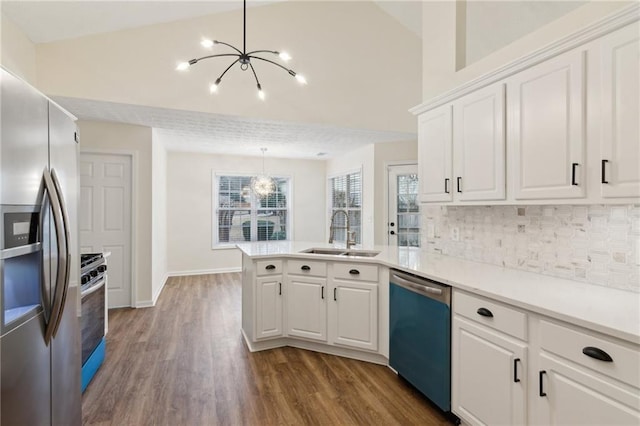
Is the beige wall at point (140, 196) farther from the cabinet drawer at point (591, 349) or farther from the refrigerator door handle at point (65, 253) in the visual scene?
the cabinet drawer at point (591, 349)

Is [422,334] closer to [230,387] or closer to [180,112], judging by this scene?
[230,387]

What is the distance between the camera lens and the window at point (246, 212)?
6.91 metres

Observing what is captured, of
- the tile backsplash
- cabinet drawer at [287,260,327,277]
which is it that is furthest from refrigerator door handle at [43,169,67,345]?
the tile backsplash

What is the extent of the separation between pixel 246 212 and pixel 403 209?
3518 mm

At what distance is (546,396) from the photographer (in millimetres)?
1420

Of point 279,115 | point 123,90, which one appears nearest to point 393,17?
point 279,115

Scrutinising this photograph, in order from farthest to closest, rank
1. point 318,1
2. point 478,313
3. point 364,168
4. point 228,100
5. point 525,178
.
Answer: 1. point 364,168
2. point 318,1
3. point 228,100
4. point 525,178
5. point 478,313

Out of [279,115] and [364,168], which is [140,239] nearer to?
[279,115]

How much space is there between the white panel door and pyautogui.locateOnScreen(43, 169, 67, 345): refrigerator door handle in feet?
11.2

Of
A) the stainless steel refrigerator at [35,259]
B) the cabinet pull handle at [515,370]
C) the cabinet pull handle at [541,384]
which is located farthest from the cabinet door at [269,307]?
the cabinet pull handle at [541,384]

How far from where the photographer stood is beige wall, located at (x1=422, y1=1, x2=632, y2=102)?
200 cm

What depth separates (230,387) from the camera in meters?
2.40

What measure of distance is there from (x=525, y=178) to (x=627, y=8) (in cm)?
86

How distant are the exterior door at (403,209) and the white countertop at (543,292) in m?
2.86
